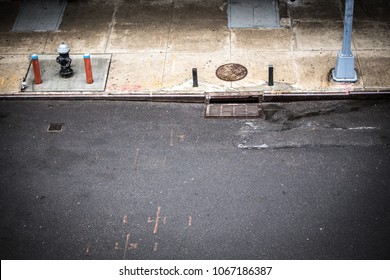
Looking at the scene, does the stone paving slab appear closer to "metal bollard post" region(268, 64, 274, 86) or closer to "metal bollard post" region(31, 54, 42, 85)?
"metal bollard post" region(31, 54, 42, 85)

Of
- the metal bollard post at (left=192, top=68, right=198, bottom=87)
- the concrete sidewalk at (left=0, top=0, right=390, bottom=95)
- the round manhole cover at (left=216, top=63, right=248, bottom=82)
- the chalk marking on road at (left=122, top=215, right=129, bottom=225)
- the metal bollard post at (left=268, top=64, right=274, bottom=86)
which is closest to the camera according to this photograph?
the chalk marking on road at (left=122, top=215, right=129, bottom=225)

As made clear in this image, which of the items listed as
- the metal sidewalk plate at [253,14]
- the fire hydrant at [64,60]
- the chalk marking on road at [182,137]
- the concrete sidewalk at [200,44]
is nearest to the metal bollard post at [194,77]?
the concrete sidewalk at [200,44]

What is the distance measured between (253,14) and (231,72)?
277cm

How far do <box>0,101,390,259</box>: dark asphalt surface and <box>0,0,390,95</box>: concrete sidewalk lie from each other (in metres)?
0.86

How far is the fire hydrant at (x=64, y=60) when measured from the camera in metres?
14.4

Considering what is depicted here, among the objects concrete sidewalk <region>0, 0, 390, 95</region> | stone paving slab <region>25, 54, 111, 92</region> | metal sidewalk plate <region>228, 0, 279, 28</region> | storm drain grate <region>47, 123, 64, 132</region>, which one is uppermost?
metal sidewalk plate <region>228, 0, 279, 28</region>

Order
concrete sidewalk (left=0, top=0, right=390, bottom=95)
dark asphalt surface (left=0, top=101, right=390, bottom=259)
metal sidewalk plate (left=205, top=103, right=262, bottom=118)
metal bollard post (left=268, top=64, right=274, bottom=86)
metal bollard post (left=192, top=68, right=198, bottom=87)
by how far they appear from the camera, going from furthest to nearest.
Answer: concrete sidewalk (left=0, top=0, right=390, bottom=95) < metal bollard post (left=192, top=68, right=198, bottom=87) < metal bollard post (left=268, top=64, right=274, bottom=86) < metal sidewalk plate (left=205, top=103, right=262, bottom=118) < dark asphalt surface (left=0, top=101, right=390, bottom=259)

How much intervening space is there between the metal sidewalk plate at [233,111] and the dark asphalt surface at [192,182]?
236mm

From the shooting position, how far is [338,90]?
14102mm

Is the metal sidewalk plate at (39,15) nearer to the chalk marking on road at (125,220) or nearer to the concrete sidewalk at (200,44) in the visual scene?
the concrete sidewalk at (200,44)

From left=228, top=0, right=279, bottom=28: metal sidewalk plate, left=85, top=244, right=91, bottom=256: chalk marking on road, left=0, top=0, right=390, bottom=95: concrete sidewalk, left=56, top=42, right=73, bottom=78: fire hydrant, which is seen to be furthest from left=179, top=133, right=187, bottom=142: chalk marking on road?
left=228, top=0, right=279, bottom=28: metal sidewalk plate

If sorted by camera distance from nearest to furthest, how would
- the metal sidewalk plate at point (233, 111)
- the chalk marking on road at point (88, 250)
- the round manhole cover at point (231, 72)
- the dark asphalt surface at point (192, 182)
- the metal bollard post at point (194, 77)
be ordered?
the chalk marking on road at point (88, 250) → the dark asphalt surface at point (192, 182) → the metal sidewalk plate at point (233, 111) → the metal bollard post at point (194, 77) → the round manhole cover at point (231, 72)

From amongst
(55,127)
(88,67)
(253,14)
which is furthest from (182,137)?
(253,14)

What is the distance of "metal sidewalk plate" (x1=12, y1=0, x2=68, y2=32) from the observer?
16734 mm
